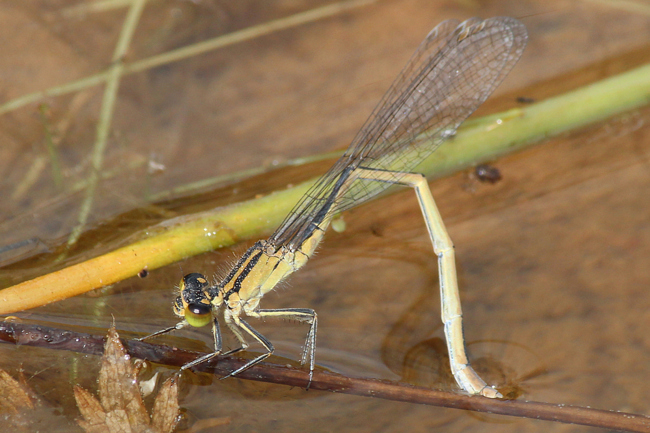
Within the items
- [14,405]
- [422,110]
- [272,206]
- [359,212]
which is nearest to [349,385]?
[272,206]

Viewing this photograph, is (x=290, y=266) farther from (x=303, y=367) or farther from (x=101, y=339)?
(x=101, y=339)

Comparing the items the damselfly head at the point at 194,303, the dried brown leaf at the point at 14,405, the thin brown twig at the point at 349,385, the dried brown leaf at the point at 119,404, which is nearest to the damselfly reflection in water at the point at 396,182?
the damselfly head at the point at 194,303

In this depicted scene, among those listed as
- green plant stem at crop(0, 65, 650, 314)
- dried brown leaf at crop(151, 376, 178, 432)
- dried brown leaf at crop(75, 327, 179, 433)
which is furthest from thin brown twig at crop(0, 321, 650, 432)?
green plant stem at crop(0, 65, 650, 314)

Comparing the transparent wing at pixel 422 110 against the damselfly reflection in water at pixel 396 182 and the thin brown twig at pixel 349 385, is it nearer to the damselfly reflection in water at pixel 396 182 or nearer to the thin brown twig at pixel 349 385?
the damselfly reflection in water at pixel 396 182

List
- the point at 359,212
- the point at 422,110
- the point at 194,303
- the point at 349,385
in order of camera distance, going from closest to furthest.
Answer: the point at 349,385, the point at 194,303, the point at 422,110, the point at 359,212

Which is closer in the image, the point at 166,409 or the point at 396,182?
the point at 166,409

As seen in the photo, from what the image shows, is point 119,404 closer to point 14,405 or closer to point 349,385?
point 14,405
